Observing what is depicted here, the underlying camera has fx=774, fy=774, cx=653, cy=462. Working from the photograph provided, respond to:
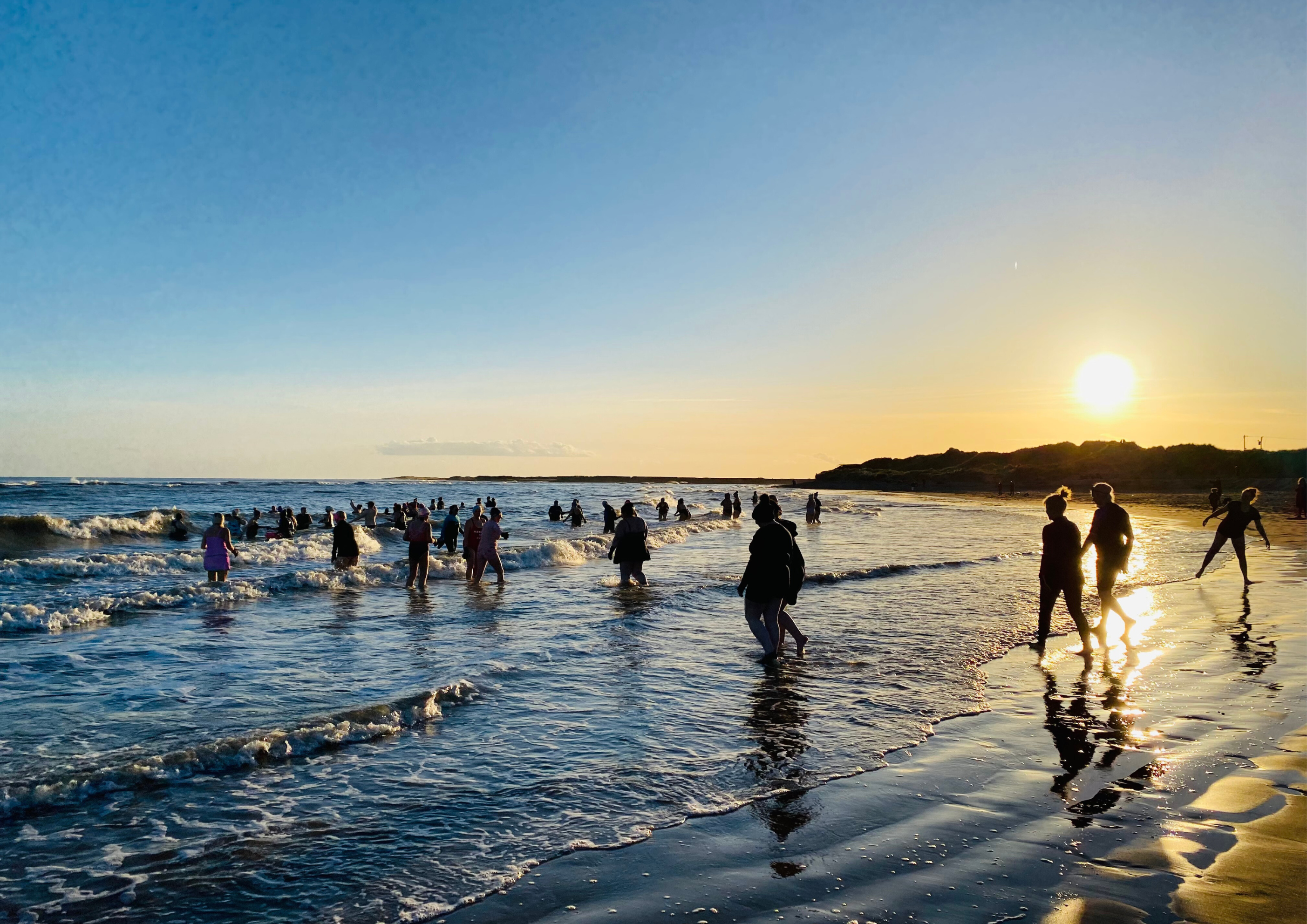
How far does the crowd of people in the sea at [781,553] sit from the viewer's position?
968cm

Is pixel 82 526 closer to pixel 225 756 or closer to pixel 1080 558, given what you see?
pixel 225 756

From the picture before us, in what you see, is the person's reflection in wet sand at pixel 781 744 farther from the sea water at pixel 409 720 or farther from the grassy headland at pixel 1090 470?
the grassy headland at pixel 1090 470

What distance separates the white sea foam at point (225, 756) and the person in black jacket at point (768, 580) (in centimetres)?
400

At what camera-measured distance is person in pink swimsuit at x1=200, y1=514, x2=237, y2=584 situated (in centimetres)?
1739

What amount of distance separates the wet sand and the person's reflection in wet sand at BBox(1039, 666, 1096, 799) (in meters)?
0.03

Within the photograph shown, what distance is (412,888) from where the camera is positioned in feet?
13.6

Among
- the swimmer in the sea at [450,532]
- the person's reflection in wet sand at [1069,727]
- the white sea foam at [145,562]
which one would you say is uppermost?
the swimmer in the sea at [450,532]

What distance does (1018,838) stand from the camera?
4.42 metres

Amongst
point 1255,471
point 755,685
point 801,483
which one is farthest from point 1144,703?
point 801,483

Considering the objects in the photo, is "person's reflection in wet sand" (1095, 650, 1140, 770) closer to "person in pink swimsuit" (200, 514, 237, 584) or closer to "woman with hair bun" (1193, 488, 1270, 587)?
"woman with hair bun" (1193, 488, 1270, 587)

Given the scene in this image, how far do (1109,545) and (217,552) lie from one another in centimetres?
1741

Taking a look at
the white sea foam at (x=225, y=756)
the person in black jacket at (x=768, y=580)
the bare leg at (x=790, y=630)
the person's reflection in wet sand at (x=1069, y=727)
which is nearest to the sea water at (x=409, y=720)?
the white sea foam at (x=225, y=756)

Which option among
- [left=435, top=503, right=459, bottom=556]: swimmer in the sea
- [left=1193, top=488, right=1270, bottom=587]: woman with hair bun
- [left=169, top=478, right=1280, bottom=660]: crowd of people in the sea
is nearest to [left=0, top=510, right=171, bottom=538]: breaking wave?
[left=169, top=478, right=1280, bottom=660]: crowd of people in the sea

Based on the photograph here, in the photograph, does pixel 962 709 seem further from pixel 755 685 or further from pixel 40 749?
pixel 40 749
